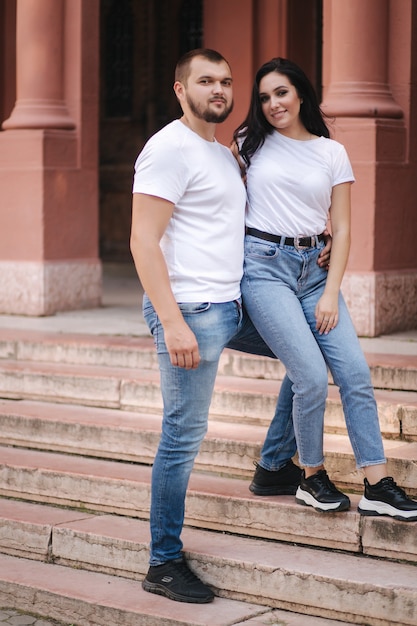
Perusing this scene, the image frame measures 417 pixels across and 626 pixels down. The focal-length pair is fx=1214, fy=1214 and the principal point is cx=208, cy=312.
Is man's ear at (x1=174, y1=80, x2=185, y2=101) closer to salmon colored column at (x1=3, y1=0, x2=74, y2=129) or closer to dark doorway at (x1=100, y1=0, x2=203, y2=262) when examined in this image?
salmon colored column at (x1=3, y1=0, x2=74, y2=129)

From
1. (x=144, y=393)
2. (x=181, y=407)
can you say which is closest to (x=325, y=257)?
(x=181, y=407)

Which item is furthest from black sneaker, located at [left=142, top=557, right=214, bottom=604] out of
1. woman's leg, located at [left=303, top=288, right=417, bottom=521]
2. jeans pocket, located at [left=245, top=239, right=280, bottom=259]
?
jeans pocket, located at [left=245, top=239, right=280, bottom=259]

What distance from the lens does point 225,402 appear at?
658 cm

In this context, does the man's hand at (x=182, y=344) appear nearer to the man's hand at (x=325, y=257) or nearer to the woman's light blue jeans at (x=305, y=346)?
the woman's light blue jeans at (x=305, y=346)

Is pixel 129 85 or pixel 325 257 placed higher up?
pixel 129 85

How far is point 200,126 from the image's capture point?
15.2ft

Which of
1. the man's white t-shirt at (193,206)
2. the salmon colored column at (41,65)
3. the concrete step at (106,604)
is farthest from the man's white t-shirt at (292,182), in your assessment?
the salmon colored column at (41,65)

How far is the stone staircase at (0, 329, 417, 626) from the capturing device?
4.89m

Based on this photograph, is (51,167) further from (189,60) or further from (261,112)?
(189,60)

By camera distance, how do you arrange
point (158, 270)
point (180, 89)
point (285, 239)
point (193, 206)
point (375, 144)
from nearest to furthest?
1. point (158, 270)
2. point (193, 206)
3. point (180, 89)
4. point (285, 239)
5. point (375, 144)

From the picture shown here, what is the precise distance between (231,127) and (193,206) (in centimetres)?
645

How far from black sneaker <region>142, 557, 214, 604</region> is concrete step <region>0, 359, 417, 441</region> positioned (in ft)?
4.62

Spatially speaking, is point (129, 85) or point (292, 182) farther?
point (129, 85)

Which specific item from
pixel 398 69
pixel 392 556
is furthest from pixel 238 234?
pixel 398 69
